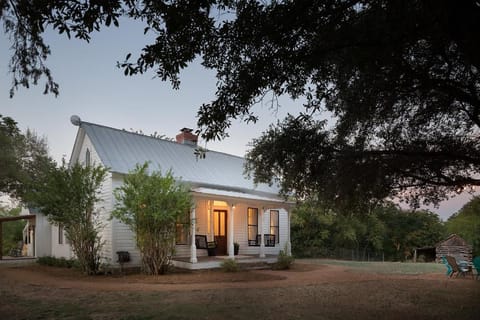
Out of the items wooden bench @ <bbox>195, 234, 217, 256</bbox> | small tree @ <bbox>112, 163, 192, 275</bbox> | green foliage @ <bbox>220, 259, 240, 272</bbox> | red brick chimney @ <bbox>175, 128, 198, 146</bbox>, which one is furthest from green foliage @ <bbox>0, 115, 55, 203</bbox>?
green foliage @ <bbox>220, 259, 240, 272</bbox>

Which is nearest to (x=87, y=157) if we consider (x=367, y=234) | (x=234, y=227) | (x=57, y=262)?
(x=57, y=262)

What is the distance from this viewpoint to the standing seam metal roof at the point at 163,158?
1662 cm

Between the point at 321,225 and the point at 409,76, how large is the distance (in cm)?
2245

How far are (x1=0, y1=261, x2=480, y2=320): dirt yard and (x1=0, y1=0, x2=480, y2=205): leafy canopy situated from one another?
2.44 metres

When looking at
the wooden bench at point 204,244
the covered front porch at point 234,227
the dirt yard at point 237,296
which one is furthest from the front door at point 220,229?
the dirt yard at point 237,296

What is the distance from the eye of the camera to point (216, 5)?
607cm

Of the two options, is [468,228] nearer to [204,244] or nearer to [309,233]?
[309,233]

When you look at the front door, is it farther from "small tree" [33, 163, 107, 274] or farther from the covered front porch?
"small tree" [33, 163, 107, 274]

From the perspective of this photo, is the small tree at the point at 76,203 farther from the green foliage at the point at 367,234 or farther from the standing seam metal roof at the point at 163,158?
the green foliage at the point at 367,234

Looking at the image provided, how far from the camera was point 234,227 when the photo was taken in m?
20.4

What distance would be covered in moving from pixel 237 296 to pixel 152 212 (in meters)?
4.94

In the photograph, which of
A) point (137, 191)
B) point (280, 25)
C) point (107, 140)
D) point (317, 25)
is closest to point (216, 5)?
point (280, 25)

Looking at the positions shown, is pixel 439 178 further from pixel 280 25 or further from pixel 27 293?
pixel 27 293

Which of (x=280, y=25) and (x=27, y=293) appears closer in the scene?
(x=280, y=25)
